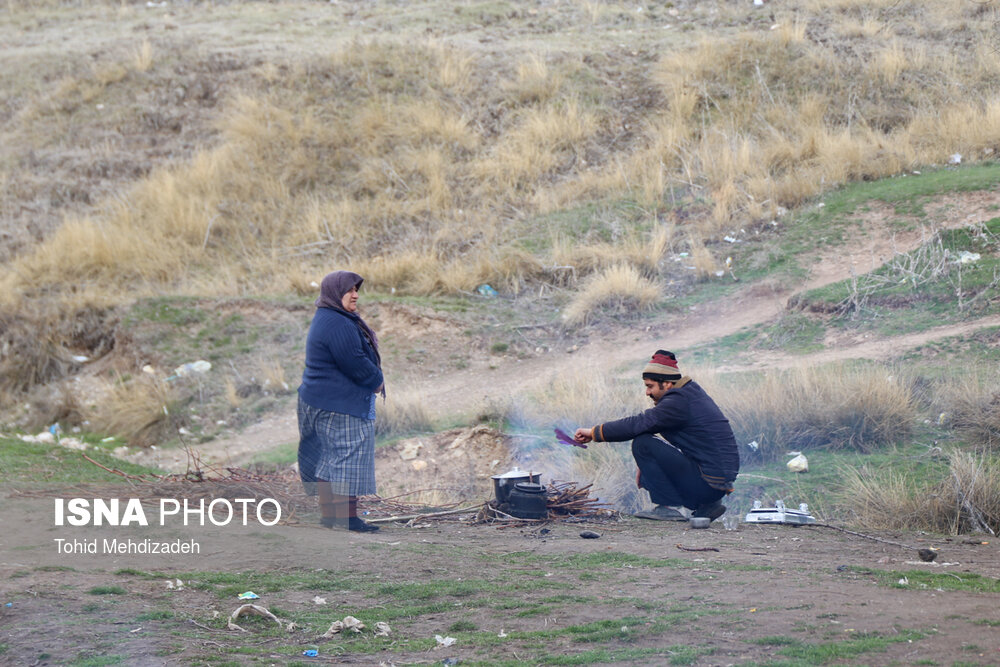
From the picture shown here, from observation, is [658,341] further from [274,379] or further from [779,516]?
[779,516]

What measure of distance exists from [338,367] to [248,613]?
214 cm

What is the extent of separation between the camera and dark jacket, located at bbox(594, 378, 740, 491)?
5.76 metres

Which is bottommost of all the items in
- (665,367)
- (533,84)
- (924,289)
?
(665,367)

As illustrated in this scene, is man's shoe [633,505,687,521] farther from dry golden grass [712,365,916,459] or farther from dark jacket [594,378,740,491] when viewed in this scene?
dry golden grass [712,365,916,459]

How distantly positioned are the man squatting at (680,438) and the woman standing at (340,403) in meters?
1.34

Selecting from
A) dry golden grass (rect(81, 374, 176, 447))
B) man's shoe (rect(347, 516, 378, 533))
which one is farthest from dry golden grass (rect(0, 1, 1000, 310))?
man's shoe (rect(347, 516, 378, 533))

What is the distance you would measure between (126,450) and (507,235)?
6.08 m

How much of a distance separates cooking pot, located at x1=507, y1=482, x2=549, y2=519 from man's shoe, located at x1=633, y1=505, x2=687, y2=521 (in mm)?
641

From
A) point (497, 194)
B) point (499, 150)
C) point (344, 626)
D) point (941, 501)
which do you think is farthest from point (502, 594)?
point (499, 150)

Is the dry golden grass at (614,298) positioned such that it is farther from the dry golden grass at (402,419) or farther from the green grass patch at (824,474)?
the green grass patch at (824,474)

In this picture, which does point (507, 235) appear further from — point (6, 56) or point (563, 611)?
point (6, 56)

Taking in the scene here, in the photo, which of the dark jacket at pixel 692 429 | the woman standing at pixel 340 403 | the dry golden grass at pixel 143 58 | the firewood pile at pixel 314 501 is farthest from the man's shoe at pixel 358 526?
the dry golden grass at pixel 143 58

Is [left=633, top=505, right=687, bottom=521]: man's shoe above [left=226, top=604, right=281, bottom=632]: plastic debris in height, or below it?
below

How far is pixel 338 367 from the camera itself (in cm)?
593
